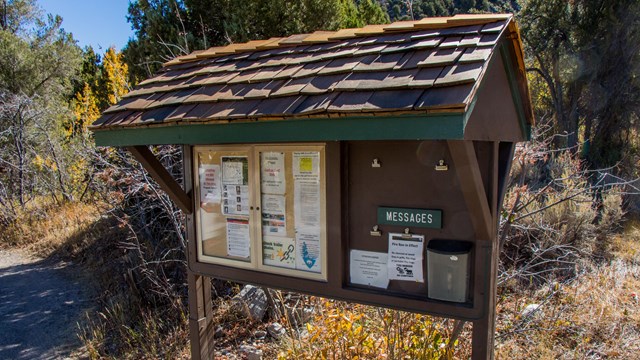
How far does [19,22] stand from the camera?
1266 centimetres

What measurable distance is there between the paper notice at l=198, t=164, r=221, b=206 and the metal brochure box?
139cm

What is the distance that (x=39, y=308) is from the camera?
18.4ft

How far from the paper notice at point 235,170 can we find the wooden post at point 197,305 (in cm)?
34

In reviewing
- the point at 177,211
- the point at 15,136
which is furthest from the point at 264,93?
the point at 15,136

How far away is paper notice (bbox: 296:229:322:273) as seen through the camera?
7.67ft

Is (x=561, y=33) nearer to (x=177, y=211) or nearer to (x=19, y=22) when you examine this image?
(x=177, y=211)

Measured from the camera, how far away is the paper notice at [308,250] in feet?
7.67

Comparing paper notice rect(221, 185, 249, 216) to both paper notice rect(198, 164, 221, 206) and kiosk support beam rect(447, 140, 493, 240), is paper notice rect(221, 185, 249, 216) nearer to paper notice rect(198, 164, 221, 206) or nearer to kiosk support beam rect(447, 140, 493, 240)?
paper notice rect(198, 164, 221, 206)

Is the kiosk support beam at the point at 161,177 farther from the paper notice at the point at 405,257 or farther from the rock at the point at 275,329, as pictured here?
the rock at the point at 275,329

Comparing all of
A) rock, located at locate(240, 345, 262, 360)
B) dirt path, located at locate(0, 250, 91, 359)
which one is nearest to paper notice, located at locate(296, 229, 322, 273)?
rock, located at locate(240, 345, 262, 360)

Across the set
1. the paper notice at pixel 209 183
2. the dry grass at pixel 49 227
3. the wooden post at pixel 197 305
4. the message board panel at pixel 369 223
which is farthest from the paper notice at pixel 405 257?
the dry grass at pixel 49 227

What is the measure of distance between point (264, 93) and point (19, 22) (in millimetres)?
14364

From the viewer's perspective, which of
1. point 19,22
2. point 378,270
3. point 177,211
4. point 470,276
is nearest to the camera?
point 470,276

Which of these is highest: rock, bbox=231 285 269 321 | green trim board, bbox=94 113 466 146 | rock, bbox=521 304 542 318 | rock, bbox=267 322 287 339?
green trim board, bbox=94 113 466 146
